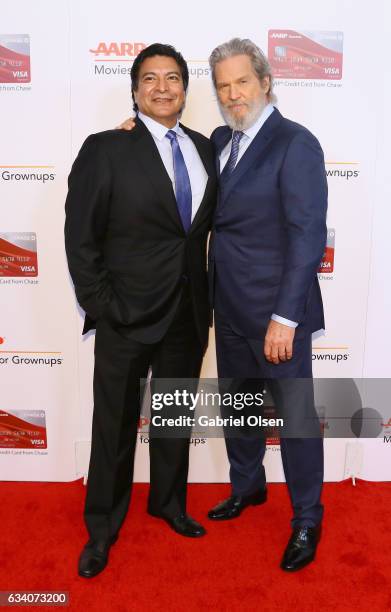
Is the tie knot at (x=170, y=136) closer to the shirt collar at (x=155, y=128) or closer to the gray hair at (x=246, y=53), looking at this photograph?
the shirt collar at (x=155, y=128)

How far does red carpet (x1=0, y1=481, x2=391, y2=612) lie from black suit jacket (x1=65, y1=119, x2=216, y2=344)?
98 centimetres

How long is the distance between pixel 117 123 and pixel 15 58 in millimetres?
560

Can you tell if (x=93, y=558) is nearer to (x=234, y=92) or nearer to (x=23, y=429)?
(x=23, y=429)

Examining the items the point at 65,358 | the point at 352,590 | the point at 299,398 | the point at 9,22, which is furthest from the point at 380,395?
the point at 9,22

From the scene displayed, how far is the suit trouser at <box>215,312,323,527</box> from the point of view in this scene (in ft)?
8.16

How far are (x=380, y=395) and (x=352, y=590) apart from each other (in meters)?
1.09

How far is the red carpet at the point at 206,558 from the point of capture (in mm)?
2305

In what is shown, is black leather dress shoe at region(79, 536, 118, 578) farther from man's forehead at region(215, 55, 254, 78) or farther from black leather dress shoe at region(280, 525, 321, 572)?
man's forehead at region(215, 55, 254, 78)

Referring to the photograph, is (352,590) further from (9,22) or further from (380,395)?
(9,22)

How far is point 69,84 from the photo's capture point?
9.07 ft

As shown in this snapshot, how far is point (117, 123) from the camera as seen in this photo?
2803 millimetres

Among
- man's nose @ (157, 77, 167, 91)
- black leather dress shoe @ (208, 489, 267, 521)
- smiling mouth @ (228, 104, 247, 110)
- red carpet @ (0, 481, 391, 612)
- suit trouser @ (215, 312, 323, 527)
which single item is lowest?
red carpet @ (0, 481, 391, 612)

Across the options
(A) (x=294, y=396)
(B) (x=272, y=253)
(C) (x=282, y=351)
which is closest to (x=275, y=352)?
(C) (x=282, y=351)

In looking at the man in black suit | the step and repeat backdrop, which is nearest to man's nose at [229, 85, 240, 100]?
the man in black suit
